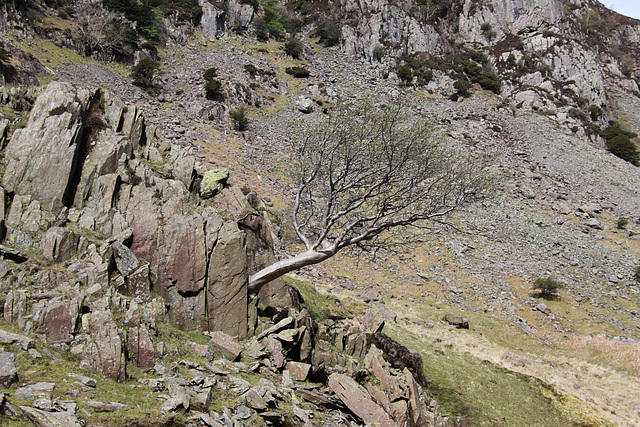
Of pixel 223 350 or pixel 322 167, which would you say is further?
pixel 322 167

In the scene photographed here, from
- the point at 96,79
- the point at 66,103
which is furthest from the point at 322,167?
the point at 96,79

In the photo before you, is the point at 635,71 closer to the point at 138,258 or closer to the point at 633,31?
the point at 633,31

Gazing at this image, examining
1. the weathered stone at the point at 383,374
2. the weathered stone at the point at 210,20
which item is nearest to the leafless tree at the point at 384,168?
the weathered stone at the point at 383,374

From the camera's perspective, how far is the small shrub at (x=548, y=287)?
31.5 m

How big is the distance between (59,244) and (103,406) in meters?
5.98

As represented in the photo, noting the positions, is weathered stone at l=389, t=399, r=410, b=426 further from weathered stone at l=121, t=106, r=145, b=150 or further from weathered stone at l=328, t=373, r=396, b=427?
weathered stone at l=121, t=106, r=145, b=150

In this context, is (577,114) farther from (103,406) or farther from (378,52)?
(103,406)

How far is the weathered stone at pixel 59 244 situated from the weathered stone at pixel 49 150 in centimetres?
136

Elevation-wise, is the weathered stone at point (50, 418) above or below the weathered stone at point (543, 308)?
above

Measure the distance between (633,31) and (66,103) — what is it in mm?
162577

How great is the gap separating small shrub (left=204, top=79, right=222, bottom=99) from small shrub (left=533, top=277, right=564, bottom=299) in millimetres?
45210

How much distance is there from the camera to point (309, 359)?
12266 mm

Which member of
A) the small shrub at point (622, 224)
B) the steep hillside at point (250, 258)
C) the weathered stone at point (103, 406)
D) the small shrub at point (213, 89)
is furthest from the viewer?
the small shrub at point (213, 89)

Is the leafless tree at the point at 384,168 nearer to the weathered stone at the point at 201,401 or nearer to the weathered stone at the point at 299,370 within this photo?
the weathered stone at the point at 299,370
